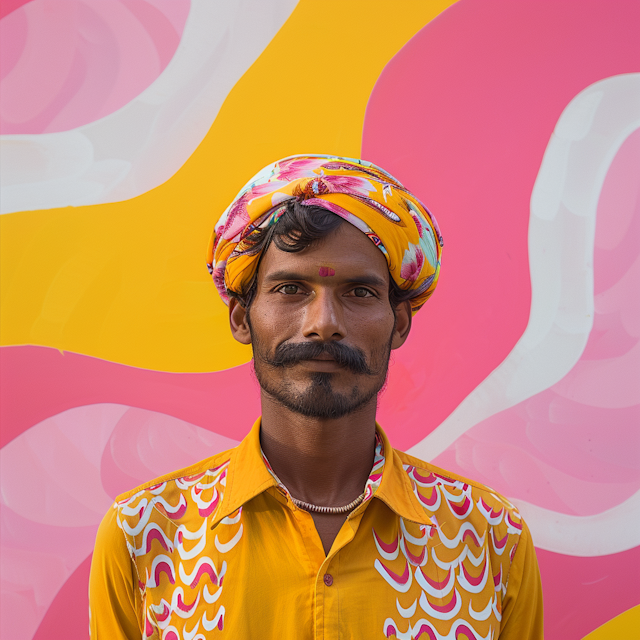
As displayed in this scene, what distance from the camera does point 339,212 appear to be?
1.29m

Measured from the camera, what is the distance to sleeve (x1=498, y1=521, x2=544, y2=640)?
1435 mm

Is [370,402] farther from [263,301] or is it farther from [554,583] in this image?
[554,583]

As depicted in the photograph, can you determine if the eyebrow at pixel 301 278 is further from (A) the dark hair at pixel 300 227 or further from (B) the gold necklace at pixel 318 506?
(B) the gold necklace at pixel 318 506

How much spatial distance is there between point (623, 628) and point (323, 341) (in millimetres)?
1655

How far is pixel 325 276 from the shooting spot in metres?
1.28

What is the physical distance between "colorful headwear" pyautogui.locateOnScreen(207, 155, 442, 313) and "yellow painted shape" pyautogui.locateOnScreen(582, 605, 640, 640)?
57.5 inches

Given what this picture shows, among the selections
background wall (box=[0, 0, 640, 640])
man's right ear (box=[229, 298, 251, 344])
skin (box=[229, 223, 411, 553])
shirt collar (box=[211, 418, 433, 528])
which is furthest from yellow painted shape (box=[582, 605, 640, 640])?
man's right ear (box=[229, 298, 251, 344])

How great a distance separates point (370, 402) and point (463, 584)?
0.45m

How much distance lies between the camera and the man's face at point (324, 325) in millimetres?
1261

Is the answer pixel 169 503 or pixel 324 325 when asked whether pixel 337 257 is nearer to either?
pixel 324 325

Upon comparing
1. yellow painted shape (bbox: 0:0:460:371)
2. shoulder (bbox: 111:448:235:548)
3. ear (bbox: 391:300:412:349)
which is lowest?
shoulder (bbox: 111:448:235:548)

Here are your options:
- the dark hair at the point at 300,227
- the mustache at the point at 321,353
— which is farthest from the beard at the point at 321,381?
the dark hair at the point at 300,227

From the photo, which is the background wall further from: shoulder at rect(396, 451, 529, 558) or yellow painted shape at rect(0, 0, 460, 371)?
shoulder at rect(396, 451, 529, 558)

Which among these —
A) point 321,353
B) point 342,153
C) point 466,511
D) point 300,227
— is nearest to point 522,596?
point 466,511
